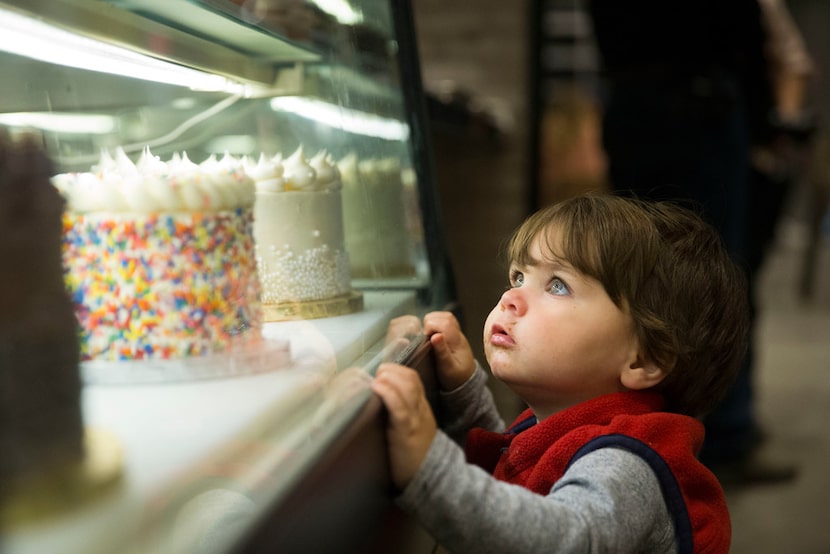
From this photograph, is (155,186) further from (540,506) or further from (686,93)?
(686,93)

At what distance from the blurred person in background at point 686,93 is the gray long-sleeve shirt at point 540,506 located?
64.7 inches

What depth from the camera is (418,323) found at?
4.02ft

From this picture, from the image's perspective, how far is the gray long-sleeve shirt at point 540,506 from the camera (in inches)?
32.2

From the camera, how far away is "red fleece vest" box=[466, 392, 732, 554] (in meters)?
0.95


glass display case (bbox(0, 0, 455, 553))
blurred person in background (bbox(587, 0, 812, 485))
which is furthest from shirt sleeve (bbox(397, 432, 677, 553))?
blurred person in background (bbox(587, 0, 812, 485))

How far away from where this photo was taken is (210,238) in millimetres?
868

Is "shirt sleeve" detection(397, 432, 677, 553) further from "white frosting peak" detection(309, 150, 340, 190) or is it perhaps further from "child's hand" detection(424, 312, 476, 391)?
"white frosting peak" detection(309, 150, 340, 190)

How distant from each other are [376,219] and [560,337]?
425mm

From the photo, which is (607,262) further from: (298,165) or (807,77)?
(807,77)

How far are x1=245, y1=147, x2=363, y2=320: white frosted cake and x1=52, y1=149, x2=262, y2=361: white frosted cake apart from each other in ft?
0.45

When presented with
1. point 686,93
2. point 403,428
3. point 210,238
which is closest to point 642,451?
point 403,428

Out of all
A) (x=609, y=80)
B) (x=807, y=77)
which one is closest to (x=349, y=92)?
(x=609, y=80)

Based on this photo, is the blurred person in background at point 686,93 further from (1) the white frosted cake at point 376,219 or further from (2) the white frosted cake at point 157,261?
(2) the white frosted cake at point 157,261

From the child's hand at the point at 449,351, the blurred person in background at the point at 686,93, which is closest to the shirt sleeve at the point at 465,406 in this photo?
the child's hand at the point at 449,351
